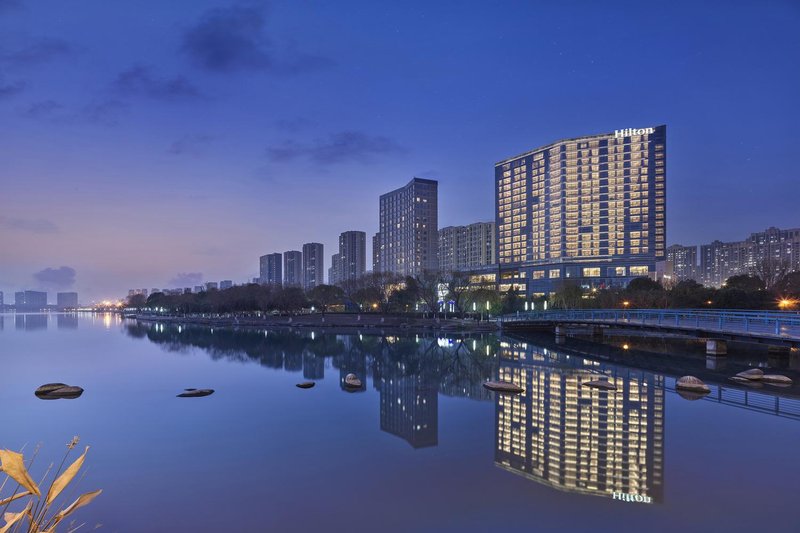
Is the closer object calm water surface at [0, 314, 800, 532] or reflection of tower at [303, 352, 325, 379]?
calm water surface at [0, 314, 800, 532]

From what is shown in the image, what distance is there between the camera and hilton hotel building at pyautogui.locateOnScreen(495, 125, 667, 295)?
13275 centimetres

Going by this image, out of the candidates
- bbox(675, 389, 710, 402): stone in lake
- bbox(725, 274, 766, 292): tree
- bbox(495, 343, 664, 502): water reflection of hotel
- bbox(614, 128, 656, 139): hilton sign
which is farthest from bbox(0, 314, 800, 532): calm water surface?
bbox(614, 128, 656, 139): hilton sign

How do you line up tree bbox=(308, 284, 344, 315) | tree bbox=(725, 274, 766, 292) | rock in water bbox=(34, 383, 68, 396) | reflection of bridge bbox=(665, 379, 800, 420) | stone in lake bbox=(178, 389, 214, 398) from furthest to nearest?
tree bbox=(308, 284, 344, 315) < tree bbox=(725, 274, 766, 292) < rock in water bbox=(34, 383, 68, 396) < stone in lake bbox=(178, 389, 214, 398) < reflection of bridge bbox=(665, 379, 800, 420)

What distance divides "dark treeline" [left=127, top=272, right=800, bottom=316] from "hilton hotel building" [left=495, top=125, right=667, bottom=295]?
2956 centimetres

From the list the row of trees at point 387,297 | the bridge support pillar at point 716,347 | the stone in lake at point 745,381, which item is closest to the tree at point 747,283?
the bridge support pillar at point 716,347

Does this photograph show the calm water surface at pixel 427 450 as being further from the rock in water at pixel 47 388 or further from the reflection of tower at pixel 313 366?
the rock in water at pixel 47 388

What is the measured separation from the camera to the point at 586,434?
60.5ft

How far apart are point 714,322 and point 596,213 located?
107 metres

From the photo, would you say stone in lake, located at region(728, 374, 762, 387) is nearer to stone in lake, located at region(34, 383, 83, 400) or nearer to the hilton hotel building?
stone in lake, located at region(34, 383, 83, 400)

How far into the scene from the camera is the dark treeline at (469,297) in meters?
60.1

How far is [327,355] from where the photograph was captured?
4747 centimetres

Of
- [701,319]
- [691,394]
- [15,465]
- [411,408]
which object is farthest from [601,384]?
[15,465]

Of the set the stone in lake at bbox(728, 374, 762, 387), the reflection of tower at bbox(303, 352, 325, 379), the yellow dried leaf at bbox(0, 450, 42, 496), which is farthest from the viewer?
the reflection of tower at bbox(303, 352, 325, 379)

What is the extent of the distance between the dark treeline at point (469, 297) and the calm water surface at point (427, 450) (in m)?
31.5
